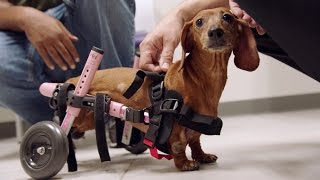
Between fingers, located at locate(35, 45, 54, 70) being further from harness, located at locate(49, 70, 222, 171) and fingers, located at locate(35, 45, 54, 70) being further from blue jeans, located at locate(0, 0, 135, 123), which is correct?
harness, located at locate(49, 70, 222, 171)

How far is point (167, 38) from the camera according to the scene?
108cm

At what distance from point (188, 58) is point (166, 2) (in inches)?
44.1

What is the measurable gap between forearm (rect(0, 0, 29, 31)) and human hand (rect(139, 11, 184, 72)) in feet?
1.30

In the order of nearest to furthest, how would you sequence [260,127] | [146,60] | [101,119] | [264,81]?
[101,119] < [146,60] < [260,127] < [264,81]

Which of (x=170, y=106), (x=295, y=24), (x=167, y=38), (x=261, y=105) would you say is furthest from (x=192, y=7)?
(x=261, y=105)

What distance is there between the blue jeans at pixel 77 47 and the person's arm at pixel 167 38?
0.32 m

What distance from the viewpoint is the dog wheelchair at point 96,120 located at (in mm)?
925

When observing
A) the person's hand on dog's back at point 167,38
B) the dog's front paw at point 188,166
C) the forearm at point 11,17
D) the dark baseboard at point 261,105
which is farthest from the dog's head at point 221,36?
the dark baseboard at point 261,105

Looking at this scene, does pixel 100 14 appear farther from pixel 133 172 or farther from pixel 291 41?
pixel 291 41

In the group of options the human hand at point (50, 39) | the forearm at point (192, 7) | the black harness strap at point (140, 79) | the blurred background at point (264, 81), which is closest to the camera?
the black harness strap at point (140, 79)

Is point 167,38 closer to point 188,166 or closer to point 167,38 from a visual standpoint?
point 167,38

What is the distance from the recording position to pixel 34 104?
55.9 inches

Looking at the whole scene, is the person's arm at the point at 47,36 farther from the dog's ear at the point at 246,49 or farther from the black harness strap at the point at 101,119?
the dog's ear at the point at 246,49

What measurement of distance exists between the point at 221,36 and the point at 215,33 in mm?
15
